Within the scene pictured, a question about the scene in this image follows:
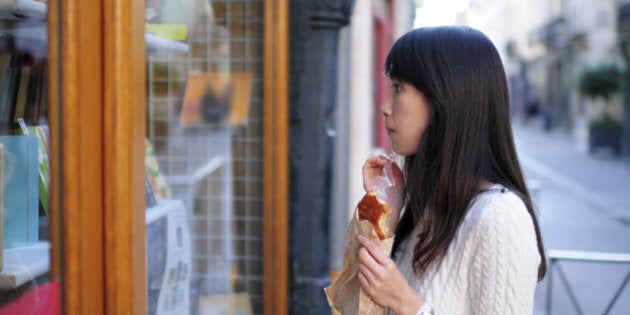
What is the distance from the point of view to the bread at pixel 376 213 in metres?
1.59

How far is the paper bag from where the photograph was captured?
161 cm

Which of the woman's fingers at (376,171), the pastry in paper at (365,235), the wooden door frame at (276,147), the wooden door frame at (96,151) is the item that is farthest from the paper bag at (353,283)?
the wooden door frame at (276,147)

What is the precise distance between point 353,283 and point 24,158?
33.7 inches

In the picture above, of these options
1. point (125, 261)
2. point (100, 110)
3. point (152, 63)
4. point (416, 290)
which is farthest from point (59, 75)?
point (152, 63)

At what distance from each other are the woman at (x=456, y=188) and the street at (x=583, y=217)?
56cm

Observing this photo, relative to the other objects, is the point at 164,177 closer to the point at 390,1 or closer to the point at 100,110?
the point at 100,110

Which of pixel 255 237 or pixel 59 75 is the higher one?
pixel 59 75

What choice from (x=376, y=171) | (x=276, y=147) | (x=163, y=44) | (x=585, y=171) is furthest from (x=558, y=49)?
(x=376, y=171)

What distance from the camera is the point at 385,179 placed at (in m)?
1.79

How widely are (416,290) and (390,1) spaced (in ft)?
30.7

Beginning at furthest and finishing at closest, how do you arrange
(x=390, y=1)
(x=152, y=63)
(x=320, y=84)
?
(x=390, y=1), (x=320, y=84), (x=152, y=63)

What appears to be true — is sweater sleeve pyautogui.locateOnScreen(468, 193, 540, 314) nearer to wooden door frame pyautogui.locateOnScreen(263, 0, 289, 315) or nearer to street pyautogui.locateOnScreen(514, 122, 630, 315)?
street pyautogui.locateOnScreen(514, 122, 630, 315)

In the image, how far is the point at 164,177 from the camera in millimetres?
3746

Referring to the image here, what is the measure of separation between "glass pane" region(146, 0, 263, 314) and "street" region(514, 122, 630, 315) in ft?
4.56
